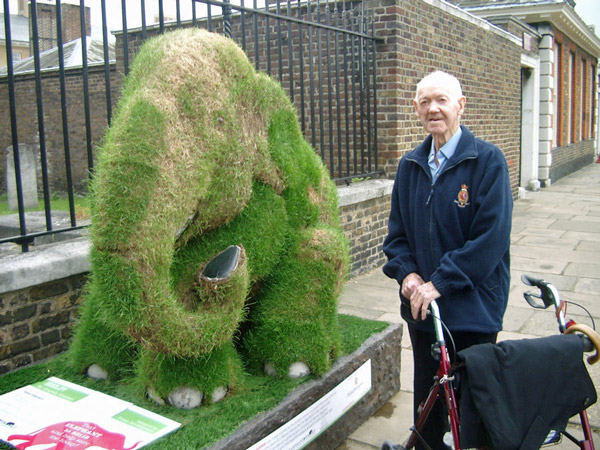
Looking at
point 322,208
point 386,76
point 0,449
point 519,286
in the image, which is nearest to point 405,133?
point 386,76

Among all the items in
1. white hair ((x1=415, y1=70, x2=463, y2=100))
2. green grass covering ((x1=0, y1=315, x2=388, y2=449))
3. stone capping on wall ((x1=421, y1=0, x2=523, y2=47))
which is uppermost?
stone capping on wall ((x1=421, y1=0, x2=523, y2=47))

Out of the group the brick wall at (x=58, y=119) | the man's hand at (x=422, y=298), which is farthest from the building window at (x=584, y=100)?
the man's hand at (x=422, y=298)

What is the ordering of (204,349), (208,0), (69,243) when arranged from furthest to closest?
1. (208,0)
2. (69,243)
3. (204,349)

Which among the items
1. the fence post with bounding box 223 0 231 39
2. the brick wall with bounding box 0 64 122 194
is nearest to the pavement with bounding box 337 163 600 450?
the fence post with bounding box 223 0 231 39

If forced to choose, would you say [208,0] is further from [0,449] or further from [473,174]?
[0,449]

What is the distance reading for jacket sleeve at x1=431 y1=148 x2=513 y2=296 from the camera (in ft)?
8.23

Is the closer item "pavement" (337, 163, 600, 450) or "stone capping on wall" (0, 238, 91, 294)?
"stone capping on wall" (0, 238, 91, 294)

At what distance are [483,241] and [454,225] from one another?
169mm

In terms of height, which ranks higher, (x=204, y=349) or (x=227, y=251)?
(x=227, y=251)

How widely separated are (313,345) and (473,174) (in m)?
1.14

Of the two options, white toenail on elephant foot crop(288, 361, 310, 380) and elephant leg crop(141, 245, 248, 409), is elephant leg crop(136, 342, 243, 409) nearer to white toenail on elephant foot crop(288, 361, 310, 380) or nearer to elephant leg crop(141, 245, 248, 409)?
elephant leg crop(141, 245, 248, 409)

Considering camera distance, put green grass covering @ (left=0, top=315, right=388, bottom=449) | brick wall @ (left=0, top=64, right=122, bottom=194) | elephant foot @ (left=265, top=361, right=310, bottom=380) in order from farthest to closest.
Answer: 1. brick wall @ (left=0, top=64, right=122, bottom=194)
2. elephant foot @ (left=265, top=361, right=310, bottom=380)
3. green grass covering @ (left=0, top=315, right=388, bottom=449)

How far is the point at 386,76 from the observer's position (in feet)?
24.7

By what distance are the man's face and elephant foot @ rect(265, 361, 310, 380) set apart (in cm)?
129
